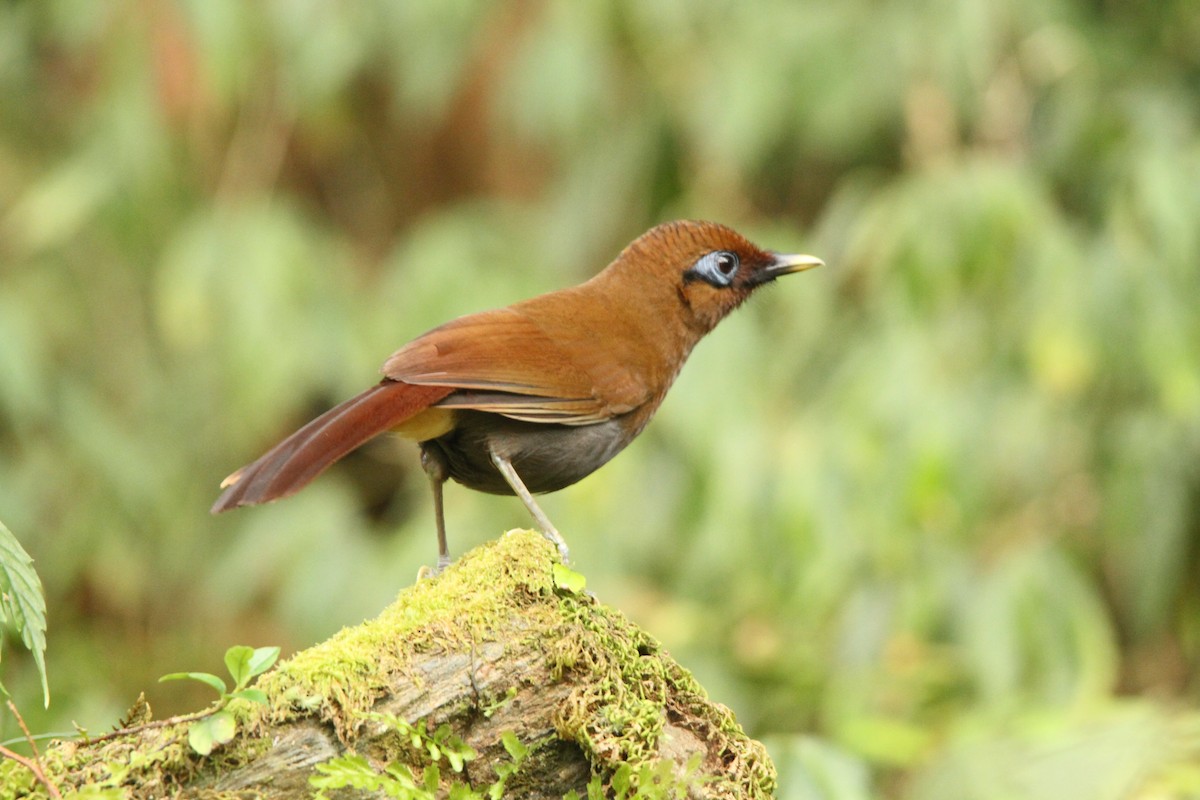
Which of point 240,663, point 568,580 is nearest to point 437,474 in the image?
point 568,580

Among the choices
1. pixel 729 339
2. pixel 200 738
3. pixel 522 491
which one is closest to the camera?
pixel 200 738

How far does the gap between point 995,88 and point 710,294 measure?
2.61 metres

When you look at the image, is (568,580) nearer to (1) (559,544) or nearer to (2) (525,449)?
(1) (559,544)

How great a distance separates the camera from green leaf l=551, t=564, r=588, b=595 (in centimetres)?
248

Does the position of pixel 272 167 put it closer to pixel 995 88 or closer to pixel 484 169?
pixel 484 169

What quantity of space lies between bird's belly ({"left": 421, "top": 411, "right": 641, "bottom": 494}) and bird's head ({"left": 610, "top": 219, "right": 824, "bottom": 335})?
1.52ft

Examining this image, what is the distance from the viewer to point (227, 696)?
207 cm

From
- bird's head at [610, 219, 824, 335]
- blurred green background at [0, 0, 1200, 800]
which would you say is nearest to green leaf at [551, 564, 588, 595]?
bird's head at [610, 219, 824, 335]

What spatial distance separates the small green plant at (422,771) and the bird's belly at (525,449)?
882 mm

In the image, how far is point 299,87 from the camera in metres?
6.00

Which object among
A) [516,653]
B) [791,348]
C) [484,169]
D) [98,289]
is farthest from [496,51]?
[516,653]

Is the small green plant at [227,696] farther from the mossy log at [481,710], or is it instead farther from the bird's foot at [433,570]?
the bird's foot at [433,570]

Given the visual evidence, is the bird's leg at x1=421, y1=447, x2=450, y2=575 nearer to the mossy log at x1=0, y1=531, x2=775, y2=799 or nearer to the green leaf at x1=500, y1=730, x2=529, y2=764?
the mossy log at x1=0, y1=531, x2=775, y2=799

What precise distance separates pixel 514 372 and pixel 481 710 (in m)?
0.92
